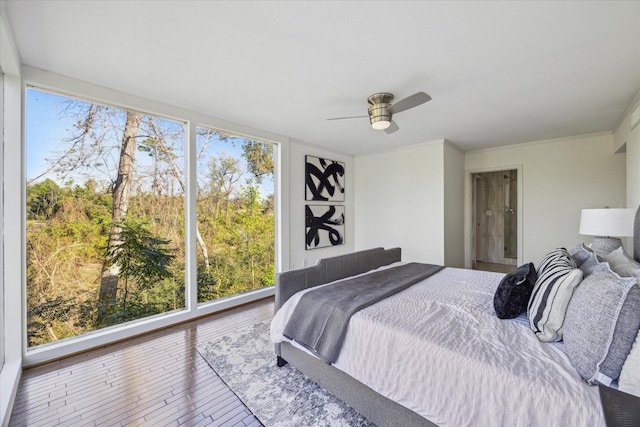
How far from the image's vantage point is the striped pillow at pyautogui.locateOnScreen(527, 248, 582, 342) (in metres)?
1.33

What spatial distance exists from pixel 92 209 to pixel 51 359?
1328 mm

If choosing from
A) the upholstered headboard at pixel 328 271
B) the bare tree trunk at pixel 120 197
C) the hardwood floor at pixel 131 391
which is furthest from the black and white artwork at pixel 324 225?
the bare tree trunk at pixel 120 197

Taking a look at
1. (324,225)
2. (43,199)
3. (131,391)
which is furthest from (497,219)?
(43,199)

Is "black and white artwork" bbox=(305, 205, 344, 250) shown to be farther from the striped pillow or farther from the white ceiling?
the striped pillow

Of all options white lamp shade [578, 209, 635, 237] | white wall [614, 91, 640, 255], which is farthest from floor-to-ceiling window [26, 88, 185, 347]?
white wall [614, 91, 640, 255]

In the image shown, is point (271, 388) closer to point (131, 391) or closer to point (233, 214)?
point (131, 391)

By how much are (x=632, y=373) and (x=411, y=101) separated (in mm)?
2008

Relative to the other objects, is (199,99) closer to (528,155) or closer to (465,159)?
(465,159)

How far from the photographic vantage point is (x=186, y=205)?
123 inches

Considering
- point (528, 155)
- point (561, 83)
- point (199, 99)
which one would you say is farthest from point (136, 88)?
point (528, 155)

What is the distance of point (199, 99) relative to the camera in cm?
279

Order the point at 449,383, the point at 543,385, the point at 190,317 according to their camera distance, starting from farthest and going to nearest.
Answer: the point at 190,317 < the point at 449,383 < the point at 543,385

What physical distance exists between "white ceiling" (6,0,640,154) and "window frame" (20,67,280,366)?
0.12 meters

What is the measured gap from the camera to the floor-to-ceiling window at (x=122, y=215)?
2.32 m
